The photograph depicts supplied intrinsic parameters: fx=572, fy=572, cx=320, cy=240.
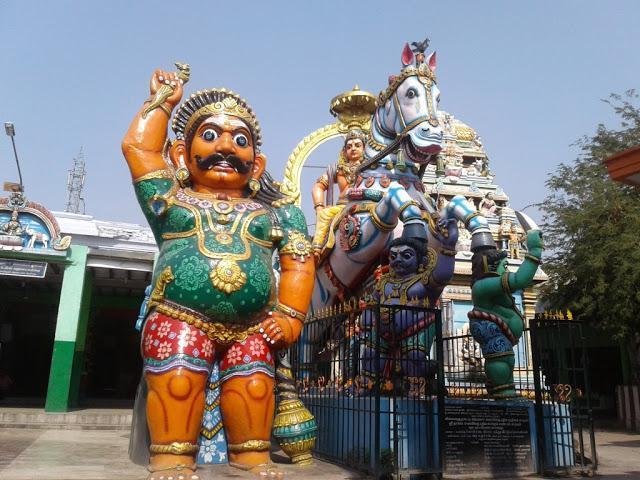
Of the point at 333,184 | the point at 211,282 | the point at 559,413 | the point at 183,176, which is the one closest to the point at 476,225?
the point at 559,413

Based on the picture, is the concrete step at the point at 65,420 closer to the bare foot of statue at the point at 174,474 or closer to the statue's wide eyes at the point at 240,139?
the bare foot of statue at the point at 174,474

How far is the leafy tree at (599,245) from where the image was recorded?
35.0ft

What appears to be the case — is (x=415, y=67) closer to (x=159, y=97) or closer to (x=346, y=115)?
(x=346, y=115)

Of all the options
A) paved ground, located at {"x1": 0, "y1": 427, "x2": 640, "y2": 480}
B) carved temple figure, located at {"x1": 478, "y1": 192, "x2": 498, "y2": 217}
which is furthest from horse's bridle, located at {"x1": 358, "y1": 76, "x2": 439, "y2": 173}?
carved temple figure, located at {"x1": 478, "y1": 192, "x2": 498, "y2": 217}

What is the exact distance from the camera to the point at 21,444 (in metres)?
6.04

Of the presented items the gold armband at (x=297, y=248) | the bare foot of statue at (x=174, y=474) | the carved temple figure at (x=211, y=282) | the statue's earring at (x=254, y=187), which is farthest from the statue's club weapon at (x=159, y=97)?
the bare foot of statue at (x=174, y=474)

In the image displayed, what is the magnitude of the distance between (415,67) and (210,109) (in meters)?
3.40

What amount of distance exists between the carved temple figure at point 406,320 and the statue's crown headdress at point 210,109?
2.20 meters

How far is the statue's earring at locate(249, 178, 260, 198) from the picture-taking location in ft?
13.9

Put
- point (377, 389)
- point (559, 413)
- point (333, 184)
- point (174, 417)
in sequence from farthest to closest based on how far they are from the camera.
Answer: point (333, 184)
point (559, 413)
point (377, 389)
point (174, 417)

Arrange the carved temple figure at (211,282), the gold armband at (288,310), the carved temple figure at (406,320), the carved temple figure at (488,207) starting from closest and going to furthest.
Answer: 1. the carved temple figure at (211,282)
2. the gold armband at (288,310)
3. the carved temple figure at (406,320)
4. the carved temple figure at (488,207)

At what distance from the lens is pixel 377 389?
467cm

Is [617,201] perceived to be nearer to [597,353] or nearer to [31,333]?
[597,353]

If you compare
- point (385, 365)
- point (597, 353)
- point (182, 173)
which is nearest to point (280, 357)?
point (182, 173)
